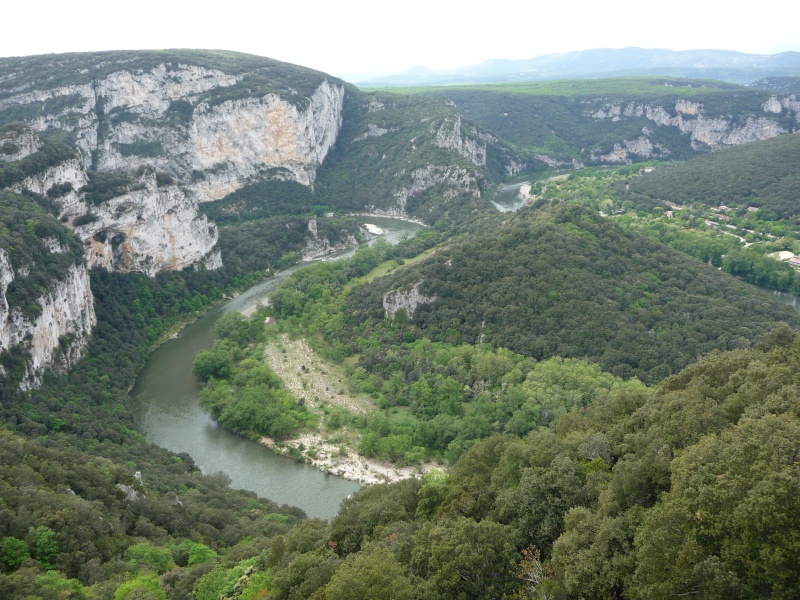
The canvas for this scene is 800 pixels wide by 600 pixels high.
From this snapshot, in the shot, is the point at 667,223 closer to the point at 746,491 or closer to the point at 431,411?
the point at 431,411

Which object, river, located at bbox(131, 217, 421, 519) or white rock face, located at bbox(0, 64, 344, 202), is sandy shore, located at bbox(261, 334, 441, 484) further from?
white rock face, located at bbox(0, 64, 344, 202)

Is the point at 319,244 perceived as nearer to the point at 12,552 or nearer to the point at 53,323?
the point at 53,323

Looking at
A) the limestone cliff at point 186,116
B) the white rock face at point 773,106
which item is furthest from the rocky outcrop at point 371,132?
the white rock face at point 773,106

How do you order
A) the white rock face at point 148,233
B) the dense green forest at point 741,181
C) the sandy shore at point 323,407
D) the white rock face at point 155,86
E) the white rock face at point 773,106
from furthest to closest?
the white rock face at point 773,106, the white rock face at point 155,86, the dense green forest at point 741,181, the white rock face at point 148,233, the sandy shore at point 323,407

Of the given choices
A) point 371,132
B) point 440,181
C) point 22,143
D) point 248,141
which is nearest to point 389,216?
point 440,181

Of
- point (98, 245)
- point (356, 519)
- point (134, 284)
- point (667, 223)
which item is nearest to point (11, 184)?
point (98, 245)

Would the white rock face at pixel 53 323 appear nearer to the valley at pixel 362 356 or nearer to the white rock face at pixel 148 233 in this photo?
the valley at pixel 362 356
